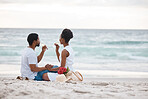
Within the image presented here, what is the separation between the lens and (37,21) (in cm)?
3884

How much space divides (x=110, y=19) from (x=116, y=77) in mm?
32081

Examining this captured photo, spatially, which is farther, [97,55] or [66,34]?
[97,55]

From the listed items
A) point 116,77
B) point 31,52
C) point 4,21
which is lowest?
point 116,77

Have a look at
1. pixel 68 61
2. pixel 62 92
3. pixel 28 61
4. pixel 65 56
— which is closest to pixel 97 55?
pixel 68 61

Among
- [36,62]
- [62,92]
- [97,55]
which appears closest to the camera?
[62,92]

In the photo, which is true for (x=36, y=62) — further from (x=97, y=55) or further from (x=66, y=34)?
(x=97, y=55)

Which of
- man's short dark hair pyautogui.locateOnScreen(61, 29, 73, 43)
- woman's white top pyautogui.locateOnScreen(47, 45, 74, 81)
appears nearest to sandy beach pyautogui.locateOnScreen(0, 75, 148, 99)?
woman's white top pyautogui.locateOnScreen(47, 45, 74, 81)

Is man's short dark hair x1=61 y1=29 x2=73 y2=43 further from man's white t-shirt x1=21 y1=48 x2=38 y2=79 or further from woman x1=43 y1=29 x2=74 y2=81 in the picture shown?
man's white t-shirt x1=21 y1=48 x2=38 y2=79

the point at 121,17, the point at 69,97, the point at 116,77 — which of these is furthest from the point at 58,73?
the point at 121,17

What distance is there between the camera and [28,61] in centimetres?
A: 512

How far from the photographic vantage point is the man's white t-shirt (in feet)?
16.7

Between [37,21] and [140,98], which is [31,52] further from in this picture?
[37,21]

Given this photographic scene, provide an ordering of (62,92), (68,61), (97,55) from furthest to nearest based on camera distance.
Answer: (97,55)
(68,61)
(62,92)

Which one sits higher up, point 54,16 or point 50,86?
point 54,16
